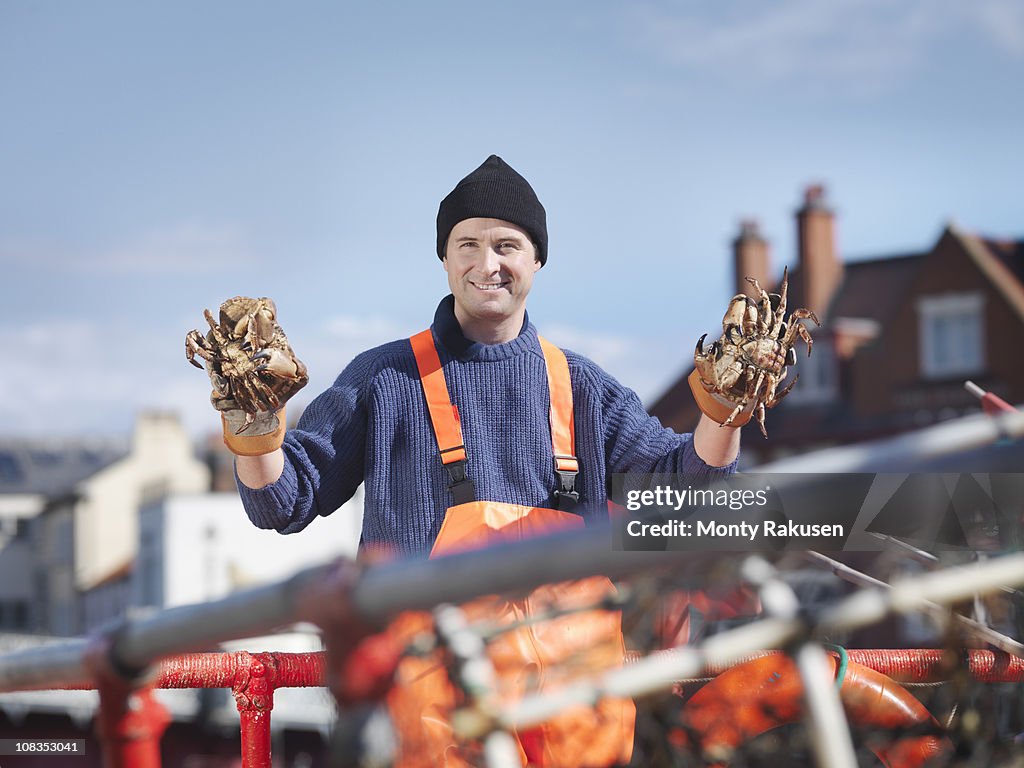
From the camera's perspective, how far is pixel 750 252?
32.1m

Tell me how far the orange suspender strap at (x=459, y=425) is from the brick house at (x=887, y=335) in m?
23.8

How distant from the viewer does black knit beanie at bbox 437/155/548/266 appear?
3.61m

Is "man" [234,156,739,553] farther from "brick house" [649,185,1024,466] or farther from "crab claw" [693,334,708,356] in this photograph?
"brick house" [649,185,1024,466]

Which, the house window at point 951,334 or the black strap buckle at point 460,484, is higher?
the black strap buckle at point 460,484

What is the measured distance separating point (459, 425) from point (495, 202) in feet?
1.82

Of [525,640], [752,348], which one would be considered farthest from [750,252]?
[525,640]

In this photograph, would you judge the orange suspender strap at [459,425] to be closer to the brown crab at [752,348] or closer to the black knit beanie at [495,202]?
the black knit beanie at [495,202]

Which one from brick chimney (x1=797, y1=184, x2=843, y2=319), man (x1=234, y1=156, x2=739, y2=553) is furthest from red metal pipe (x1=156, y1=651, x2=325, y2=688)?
brick chimney (x1=797, y1=184, x2=843, y2=319)

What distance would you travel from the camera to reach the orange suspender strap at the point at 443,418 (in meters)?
3.30

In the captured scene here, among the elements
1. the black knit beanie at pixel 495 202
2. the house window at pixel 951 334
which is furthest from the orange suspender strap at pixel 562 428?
the house window at pixel 951 334

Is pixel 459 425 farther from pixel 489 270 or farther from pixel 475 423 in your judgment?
pixel 489 270

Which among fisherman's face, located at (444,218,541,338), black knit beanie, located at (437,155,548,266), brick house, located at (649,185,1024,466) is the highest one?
black knit beanie, located at (437,155,548,266)

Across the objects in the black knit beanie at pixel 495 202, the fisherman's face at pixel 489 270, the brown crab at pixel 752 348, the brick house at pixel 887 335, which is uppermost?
the black knit beanie at pixel 495 202

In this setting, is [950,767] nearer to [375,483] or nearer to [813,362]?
[375,483]
